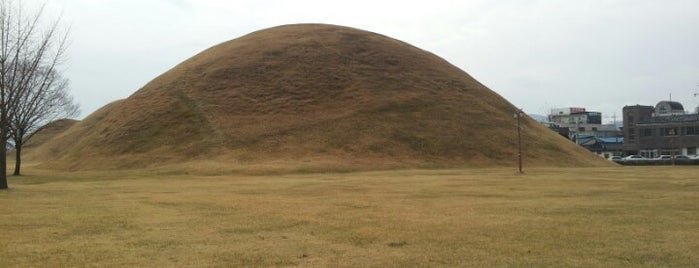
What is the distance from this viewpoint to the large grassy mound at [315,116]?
55.2 m

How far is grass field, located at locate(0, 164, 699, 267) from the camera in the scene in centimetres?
1007

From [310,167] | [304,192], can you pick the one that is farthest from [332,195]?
[310,167]

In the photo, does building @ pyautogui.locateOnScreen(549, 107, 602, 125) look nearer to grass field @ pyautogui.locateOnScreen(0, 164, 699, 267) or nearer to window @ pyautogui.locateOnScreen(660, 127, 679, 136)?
window @ pyautogui.locateOnScreen(660, 127, 679, 136)

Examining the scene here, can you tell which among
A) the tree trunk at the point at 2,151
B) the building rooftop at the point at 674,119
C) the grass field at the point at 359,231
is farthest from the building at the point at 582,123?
the grass field at the point at 359,231

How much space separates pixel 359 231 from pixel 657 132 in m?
108

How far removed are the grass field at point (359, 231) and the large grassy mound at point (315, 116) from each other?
30718 millimetres

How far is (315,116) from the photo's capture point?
62906 mm

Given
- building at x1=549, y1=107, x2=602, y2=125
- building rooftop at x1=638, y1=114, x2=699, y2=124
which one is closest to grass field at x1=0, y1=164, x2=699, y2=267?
building rooftop at x1=638, y1=114, x2=699, y2=124

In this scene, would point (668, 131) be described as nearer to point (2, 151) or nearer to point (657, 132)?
point (657, 132)

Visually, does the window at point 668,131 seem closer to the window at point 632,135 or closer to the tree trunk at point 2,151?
the window at point 632,135

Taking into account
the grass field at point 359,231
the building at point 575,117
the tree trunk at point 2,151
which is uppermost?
the building at point 575,117

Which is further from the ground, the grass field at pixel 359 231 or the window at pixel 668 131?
the window at pixel 668 131

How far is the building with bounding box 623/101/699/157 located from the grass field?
9210 centimetres

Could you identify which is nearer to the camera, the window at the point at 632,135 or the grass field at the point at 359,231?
the grass field at the point at 359,231
